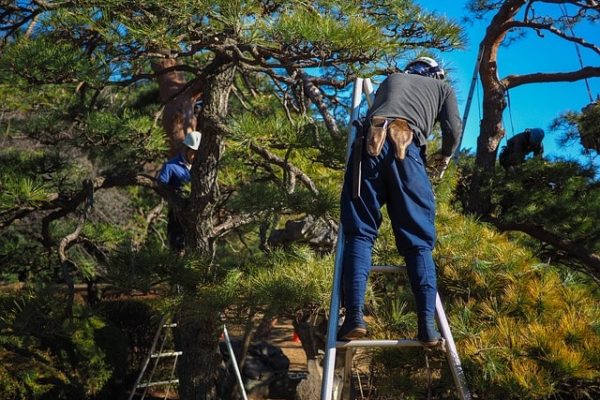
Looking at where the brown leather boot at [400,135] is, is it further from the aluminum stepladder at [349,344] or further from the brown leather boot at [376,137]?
the aluminum stepladder at [349,344]

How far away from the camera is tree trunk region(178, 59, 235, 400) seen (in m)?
3.90

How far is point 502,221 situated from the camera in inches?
217

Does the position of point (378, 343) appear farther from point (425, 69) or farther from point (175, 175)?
point (175, 175)

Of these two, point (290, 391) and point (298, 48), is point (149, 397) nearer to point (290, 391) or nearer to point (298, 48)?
point (290, 391)

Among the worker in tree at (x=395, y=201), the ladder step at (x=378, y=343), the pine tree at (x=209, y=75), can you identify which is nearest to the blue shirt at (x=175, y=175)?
the pine tree at (x=209, y=75)

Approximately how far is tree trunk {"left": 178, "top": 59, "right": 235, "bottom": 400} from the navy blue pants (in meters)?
1.46

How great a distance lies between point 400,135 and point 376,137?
89 millimetres

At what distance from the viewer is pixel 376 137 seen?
7.54 feet

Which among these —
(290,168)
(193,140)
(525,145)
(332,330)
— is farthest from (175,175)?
(525,145)

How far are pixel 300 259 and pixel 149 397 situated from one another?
3756 mm

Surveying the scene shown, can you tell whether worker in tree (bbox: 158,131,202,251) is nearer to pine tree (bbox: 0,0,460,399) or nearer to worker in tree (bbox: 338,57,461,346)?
pine tree (bbox: 0,0,460,399)

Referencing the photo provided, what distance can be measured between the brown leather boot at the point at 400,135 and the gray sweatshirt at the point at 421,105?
0.14 ft

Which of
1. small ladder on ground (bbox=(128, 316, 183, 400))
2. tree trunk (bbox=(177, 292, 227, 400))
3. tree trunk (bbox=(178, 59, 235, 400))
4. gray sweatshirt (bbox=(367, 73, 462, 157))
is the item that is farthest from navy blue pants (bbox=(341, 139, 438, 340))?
tree trunk (bbox=(177, 292, 227, 400))

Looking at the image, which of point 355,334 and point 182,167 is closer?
point 355,334
